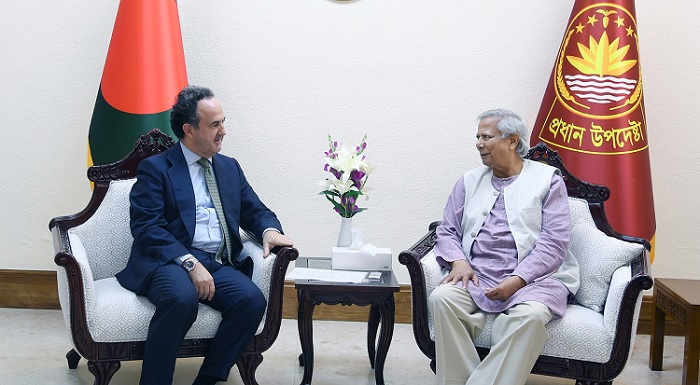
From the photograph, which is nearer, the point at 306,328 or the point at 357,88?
the point at 306,328

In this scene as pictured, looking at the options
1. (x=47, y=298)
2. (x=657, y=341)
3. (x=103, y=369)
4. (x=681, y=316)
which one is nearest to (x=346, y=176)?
(x=103, y=369)

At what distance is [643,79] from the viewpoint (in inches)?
170

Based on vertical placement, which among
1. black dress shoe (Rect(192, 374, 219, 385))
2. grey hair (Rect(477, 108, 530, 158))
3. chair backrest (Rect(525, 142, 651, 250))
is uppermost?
grey hair (Rect(477, 108, 530, 158))

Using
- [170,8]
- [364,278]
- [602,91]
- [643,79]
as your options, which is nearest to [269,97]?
[170,8]

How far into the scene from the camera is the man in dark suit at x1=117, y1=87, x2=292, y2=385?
2889 millimetres

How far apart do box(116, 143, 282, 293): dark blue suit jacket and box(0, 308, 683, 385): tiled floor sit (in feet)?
1.91

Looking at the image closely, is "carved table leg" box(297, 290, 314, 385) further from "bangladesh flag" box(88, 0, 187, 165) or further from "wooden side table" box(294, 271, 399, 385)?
"bangladesh flag" box(88, 0, 187, 165)

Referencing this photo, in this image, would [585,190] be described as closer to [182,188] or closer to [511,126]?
[511,126]

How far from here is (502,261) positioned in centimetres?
320

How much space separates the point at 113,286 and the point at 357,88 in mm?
1860

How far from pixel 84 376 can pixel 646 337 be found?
2.99 m

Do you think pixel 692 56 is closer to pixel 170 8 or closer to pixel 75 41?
pixel 170 8

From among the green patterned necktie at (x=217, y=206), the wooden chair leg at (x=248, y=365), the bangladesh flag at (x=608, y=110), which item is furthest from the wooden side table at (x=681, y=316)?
the green patterned necktie at (x=217, y=206)

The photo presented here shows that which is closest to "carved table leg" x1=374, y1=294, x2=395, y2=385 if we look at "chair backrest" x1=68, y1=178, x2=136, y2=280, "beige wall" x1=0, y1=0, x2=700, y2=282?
"chair backrest" x1=68, y1=178, x2=136, y2=280
